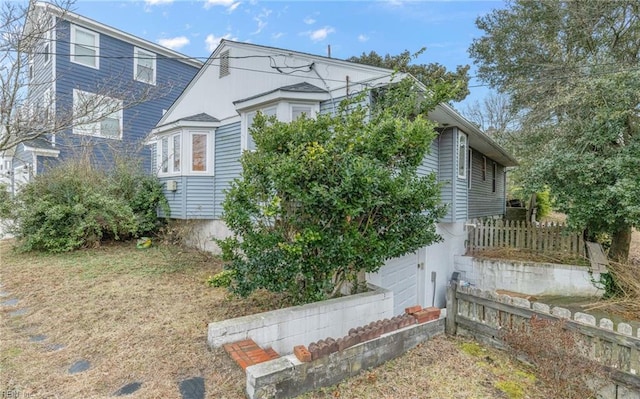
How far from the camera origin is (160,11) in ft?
34.3

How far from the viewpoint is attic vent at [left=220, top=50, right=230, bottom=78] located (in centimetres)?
931

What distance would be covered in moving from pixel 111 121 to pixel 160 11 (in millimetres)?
5698

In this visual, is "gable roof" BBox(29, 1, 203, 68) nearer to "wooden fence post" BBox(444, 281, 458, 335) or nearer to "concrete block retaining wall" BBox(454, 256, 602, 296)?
"wooden fence post" BBox(444, 281, 458, 335)

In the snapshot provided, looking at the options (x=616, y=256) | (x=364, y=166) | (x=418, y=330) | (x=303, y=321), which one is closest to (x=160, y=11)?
(x=364, y=166)

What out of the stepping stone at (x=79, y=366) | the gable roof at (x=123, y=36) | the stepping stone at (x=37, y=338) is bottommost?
the stepping stone at (x=37, y=338)

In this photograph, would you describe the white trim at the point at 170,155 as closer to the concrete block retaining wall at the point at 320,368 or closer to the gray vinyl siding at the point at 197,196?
the gray vinyl siding at the point at 197,196

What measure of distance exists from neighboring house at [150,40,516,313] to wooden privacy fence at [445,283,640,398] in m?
2.12

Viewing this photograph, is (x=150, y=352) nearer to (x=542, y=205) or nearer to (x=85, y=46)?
(x=85, y=46)

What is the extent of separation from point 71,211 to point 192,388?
8.23 metres

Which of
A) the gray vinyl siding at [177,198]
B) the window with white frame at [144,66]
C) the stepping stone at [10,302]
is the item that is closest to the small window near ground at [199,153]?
the gray vinyl siding at [177,198]

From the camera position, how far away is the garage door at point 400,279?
670 centimetres

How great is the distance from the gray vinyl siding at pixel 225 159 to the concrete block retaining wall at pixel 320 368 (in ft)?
20.5

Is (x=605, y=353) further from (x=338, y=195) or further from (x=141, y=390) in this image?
(x=141, y=390)

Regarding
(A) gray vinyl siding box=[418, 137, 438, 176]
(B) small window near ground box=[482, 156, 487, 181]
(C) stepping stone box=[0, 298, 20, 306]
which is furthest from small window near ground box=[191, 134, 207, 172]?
(B) small window near ground box=[482, 156, 487, 181]
